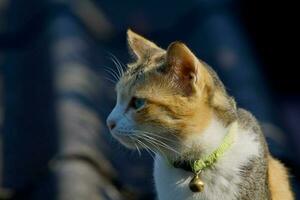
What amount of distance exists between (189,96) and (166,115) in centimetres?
8

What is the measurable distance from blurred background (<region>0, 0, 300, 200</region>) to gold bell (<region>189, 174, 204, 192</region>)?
13.0 inches

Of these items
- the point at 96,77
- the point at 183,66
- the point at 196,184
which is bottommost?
the point at 96,77

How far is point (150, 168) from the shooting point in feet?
9.92

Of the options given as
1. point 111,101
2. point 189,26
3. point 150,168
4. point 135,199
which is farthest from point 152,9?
point 135,199

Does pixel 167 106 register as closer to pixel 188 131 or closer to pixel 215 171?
pixel 188 131

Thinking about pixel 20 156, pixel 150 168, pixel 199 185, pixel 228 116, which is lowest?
pixel 20 156

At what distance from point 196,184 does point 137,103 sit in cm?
27

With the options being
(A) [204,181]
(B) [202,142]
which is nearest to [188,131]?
(B) [202,142]

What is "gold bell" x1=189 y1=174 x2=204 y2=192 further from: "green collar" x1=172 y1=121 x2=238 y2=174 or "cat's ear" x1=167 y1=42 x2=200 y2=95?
"cat's ear" x1=167 y1=42 x2=200 y2=95

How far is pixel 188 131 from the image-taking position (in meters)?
2.27

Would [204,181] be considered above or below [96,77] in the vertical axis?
above

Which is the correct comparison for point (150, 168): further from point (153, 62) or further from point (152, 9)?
point (152, 9)

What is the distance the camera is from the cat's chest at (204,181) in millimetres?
2318

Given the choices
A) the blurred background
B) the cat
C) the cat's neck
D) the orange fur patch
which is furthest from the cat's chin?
the orange fur patch
